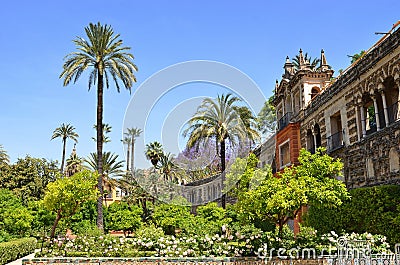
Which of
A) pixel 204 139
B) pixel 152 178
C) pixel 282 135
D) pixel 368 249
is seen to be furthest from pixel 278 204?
pixel 152 178

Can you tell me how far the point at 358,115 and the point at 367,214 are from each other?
4.41 m

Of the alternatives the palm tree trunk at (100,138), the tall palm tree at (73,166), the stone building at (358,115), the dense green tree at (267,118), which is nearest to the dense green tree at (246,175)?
the stone building at (358,115)

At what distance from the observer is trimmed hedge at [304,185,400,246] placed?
1308 cm

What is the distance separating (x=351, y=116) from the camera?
673 inches

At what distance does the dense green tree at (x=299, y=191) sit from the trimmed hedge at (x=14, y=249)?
10849mm

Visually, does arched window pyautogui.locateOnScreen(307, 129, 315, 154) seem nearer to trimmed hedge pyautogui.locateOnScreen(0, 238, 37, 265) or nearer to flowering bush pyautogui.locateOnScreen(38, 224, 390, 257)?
flowering bush pyautogui.locateOnScreen(38, 224, 390, 257)

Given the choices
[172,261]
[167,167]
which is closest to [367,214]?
[172,261]

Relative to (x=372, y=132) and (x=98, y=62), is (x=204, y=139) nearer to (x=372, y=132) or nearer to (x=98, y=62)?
(x=98, y=62)

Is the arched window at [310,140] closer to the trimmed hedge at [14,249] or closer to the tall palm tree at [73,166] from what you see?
the trimmed hedge at [14,249]

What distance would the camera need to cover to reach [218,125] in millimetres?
23016

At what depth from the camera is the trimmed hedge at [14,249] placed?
16.9 meters

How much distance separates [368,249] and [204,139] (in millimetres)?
14080

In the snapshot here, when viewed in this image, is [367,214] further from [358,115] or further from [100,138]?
[100,138]

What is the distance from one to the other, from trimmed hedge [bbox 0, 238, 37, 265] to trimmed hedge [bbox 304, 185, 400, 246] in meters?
13.1
